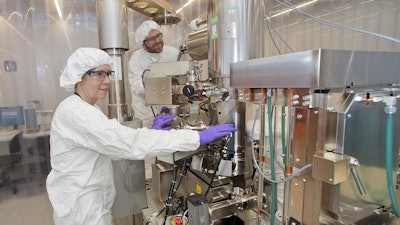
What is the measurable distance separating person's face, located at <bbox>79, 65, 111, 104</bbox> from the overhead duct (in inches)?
37.4

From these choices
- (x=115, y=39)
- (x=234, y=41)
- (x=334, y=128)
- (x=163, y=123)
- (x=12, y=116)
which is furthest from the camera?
(x=12, y=116)

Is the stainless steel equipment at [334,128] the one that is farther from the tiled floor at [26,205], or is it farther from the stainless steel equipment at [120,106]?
the tiled floor at [26,205]

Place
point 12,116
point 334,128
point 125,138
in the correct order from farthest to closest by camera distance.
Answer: point 12,116, point 125,138, point 334,128

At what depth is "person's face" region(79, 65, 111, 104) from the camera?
1.07 meters

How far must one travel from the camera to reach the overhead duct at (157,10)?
6.05ft

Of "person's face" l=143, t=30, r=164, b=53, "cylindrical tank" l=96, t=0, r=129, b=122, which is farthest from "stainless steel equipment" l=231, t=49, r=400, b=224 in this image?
"person's face" l=143, t=30, r=164, b=53

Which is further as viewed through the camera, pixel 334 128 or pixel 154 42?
pixel 154 42

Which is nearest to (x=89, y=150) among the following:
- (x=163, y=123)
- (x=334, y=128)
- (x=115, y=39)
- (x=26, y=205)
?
(x=163, y=123)

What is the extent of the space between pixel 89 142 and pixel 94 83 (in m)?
0.28

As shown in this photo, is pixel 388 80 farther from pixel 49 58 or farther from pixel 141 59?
pixel 49 58

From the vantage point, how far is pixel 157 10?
2.03m

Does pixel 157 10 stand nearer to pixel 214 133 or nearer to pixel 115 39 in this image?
pixel 115 39

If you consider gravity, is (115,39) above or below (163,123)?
above

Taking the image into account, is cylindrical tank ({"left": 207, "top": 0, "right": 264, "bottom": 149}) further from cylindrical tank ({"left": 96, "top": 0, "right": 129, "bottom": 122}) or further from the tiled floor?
the tiled floor
